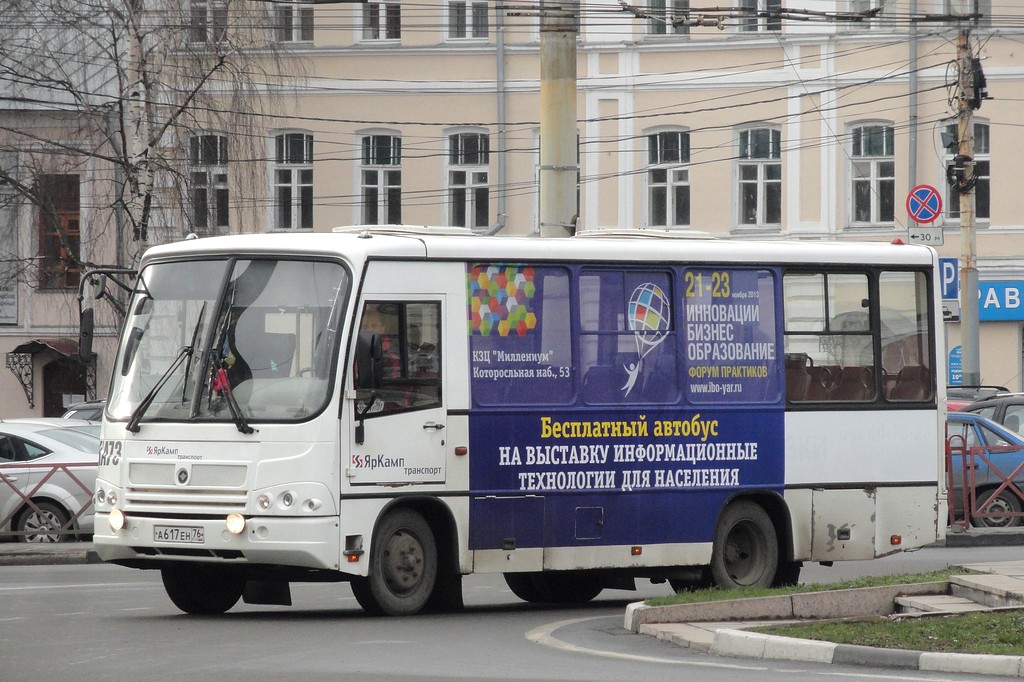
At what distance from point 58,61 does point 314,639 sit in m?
22.0

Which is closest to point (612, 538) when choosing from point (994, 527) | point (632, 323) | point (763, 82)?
point (632, 323)

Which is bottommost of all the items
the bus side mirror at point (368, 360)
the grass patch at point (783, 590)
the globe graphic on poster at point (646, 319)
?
the grass patch at point (783, 590)

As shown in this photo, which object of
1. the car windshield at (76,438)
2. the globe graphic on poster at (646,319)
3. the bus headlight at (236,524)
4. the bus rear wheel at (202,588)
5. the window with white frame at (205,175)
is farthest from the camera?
the window with white frame at (205,175)

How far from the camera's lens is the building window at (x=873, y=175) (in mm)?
39781

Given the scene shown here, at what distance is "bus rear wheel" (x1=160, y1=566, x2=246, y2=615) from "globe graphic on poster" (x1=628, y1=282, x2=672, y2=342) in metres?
3.70

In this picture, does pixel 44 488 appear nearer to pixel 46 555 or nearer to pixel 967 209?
pixel 46 555

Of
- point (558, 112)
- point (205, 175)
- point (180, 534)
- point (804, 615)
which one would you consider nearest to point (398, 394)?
point (180, 534)

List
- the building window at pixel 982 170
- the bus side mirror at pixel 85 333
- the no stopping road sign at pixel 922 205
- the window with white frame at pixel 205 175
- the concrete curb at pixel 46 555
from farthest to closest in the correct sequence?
the building window at pixel 982 170 < the window with white frame at pixel 205 175 < the no stopping road sign at pixel 922 205 < the concrete curb at pixel 46 555 < the bus side mirror at pixel 85 333

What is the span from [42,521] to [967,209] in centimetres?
1650

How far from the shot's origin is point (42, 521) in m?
22.3

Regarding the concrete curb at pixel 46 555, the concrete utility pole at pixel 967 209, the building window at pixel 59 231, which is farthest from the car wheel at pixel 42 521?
the concrete utility pole at pixel 967 209

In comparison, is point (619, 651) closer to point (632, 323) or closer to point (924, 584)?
point (924, 584)

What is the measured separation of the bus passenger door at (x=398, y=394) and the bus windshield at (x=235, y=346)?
0.97 ft

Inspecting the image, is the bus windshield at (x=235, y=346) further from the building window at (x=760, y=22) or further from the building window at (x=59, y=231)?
the building window at (x=760, y=22)
